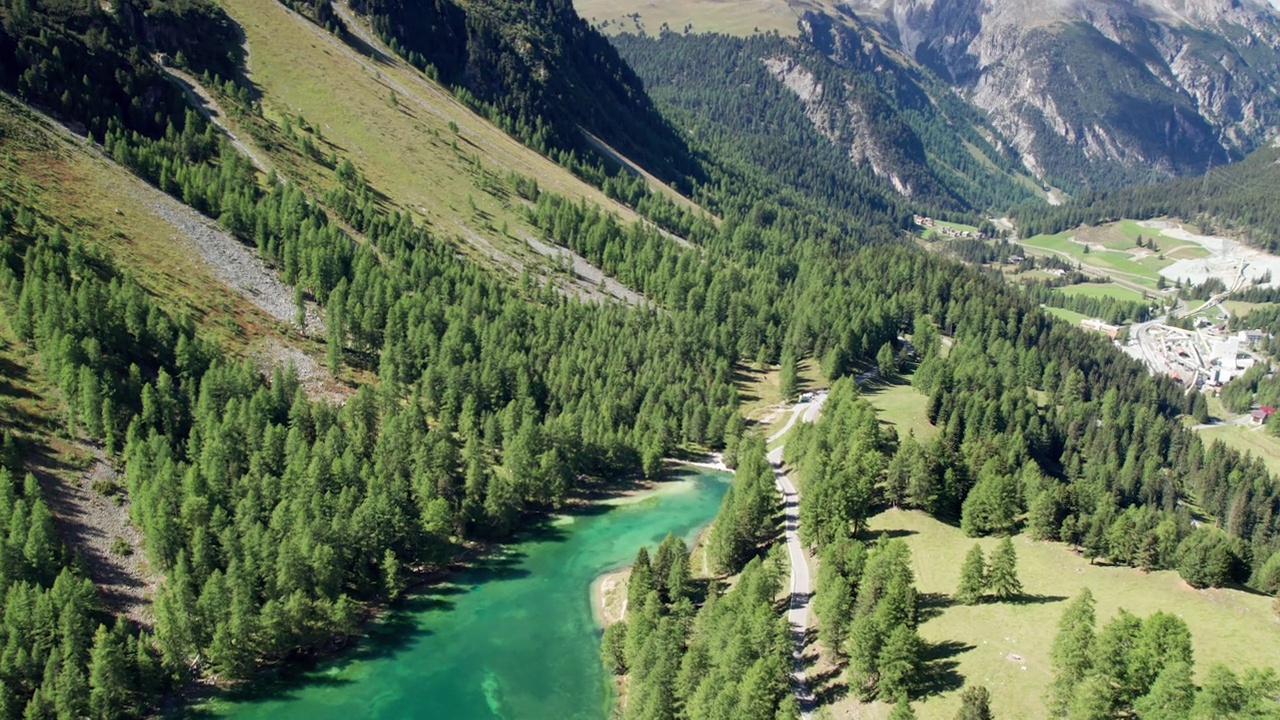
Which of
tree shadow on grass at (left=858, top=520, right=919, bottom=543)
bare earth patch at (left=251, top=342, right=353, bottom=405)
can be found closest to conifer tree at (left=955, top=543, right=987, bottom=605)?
tree shadow on grass at (left=858, top=520, right=919, bottom=543)

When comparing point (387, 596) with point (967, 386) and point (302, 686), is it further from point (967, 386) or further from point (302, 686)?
point (967, 386)

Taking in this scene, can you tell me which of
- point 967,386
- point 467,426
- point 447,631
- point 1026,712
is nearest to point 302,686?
point 447,631

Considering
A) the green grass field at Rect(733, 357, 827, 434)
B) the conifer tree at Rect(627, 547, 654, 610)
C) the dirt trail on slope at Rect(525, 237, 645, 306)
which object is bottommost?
the conifer tree at Rect(627, 547, 654, 610)

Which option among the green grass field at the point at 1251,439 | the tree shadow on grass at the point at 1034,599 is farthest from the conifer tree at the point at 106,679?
the green grass field at the point at 1251,439

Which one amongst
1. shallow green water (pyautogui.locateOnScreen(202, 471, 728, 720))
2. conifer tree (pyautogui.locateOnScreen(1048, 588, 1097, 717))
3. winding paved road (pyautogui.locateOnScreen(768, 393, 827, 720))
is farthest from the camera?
shallow green water (pyautogui.locateOnScreen(202, 471, 728, 720))

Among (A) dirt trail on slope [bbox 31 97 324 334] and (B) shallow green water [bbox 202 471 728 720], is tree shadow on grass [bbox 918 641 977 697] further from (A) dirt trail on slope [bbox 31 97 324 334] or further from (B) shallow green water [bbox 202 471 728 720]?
(A) dirt trail on slope [bbox 31 97 324 334]

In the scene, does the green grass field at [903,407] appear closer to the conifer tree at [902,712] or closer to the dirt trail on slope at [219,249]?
the conifer tree at [902,712]
